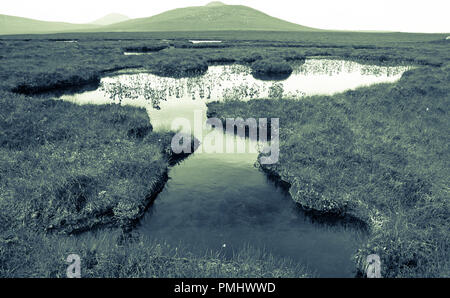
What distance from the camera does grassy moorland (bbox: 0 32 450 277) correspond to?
8.20 m

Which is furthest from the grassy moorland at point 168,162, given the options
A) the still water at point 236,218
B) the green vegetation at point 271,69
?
the green vegetation at point 271,69

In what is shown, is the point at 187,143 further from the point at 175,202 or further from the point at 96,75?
the point at 96,75

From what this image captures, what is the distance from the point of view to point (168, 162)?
49.8 feet

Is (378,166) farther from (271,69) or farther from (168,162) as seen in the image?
(271,69)

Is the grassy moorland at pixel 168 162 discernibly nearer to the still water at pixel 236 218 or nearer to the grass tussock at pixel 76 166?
the grass tussock at pixel 76 166

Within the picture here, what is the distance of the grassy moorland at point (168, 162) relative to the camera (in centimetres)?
820

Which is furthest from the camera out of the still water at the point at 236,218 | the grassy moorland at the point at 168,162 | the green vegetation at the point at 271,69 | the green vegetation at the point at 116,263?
the green vegetation at the point at 271,69

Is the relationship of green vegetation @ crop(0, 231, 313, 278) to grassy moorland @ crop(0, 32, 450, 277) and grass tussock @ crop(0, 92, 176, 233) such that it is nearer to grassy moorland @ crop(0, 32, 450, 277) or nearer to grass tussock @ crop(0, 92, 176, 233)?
grassy moorland @ crop(0, 32, 450, 277)

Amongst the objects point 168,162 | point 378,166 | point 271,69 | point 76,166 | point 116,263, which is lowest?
point 116,263

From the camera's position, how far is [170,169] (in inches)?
582

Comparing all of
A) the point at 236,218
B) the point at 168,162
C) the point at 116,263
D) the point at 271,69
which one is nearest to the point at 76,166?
the point at 168,162

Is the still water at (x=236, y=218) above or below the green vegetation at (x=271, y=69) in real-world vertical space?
below

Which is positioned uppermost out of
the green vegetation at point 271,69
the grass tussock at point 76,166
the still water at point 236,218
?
the green vegetation at point 271,69

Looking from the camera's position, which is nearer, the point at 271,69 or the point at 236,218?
the point at 236,218
